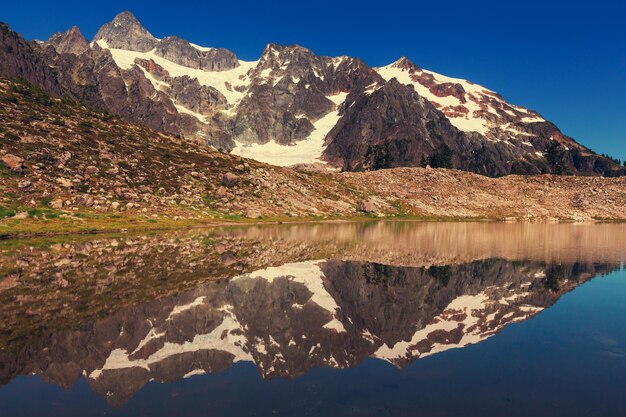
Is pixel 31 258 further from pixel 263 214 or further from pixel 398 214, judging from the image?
pixel 398 214

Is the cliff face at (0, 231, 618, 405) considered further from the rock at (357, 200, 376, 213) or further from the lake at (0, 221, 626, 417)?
the rock at (357, 200, 376, 213)

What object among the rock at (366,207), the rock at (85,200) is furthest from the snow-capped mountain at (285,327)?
the rock at (366,207)

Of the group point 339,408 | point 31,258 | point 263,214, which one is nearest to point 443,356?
point 339,408

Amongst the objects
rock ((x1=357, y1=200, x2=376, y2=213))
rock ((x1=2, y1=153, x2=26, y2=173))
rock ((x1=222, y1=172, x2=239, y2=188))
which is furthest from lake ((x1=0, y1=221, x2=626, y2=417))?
rock ((x1=357, y1=200, x2=376, y2=213))

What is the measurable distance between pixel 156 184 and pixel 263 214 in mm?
24847

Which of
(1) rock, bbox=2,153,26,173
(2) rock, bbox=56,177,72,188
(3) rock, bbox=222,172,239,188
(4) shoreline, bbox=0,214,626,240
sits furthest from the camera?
(3) rock, bbox=222,172,239,188

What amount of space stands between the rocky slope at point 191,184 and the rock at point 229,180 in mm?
291

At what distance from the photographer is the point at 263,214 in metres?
104

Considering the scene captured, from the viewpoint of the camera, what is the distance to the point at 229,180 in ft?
376

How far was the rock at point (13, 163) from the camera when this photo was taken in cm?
8125

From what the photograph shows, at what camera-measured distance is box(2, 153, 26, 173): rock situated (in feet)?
267

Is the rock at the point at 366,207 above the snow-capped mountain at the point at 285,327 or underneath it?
above

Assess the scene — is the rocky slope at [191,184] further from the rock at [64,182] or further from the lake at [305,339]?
the lake at [305,339]

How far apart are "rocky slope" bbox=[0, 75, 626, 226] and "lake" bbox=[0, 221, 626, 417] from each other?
47379mm
